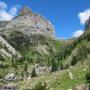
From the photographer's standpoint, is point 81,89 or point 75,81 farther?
point 75,81

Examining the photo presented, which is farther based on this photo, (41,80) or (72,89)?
(41,80)

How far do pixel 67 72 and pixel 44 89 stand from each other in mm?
7083

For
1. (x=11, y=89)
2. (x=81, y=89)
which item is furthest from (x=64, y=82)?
(x=11, y=89)

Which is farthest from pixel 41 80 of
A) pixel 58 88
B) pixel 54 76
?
pixel 58 88

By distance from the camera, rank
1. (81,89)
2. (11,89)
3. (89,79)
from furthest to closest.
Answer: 1. (11,89)
2. (89,79)
3. (81,89)

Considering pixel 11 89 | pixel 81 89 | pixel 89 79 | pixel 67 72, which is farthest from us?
pixel 11 89

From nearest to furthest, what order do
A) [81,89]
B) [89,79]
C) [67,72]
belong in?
[81,89] < [89,79] < [67,72]

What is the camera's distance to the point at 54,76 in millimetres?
56406

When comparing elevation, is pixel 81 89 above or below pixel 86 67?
below

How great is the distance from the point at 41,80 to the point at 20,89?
12.8 feet

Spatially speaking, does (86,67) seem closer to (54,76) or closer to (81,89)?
(54,76)

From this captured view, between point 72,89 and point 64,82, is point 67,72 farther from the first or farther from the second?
point 72,89

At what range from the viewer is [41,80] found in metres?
56.2

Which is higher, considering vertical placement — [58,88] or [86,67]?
[86,67]
